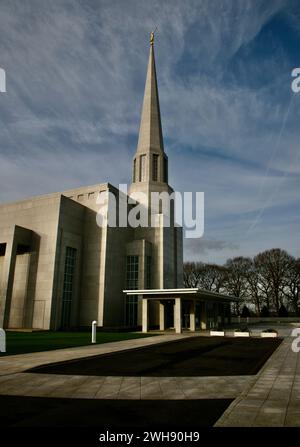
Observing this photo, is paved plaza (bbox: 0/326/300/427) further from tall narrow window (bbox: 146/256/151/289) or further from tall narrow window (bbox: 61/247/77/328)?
tall narrow window (bbox: 146/256/151/289)

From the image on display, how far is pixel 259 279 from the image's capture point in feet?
234

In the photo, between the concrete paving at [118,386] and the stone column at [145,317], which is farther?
the stone column at [145,317]

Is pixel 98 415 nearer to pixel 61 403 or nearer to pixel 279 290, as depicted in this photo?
pixel 61 403

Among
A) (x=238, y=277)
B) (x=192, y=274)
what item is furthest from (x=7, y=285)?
(x=238, y=277)

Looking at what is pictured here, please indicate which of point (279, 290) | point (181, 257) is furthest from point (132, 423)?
point (279, 290)

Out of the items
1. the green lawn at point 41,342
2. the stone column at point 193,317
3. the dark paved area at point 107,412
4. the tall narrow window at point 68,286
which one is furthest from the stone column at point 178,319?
the dark paved area at point 107,412

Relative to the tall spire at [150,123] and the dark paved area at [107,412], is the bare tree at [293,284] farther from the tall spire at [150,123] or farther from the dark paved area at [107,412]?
the dark paved area at [107,412]

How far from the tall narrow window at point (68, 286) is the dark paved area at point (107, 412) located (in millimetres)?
33172

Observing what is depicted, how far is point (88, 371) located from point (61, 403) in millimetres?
4230

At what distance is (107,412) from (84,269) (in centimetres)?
3703

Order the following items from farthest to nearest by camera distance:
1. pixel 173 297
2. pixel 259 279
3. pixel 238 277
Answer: pixel 238 277 → pixel 259 279 → pixel 173 297

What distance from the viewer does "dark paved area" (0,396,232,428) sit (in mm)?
5938

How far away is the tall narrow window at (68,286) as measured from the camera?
39.8 m

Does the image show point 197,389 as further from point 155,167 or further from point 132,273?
point 155,167
